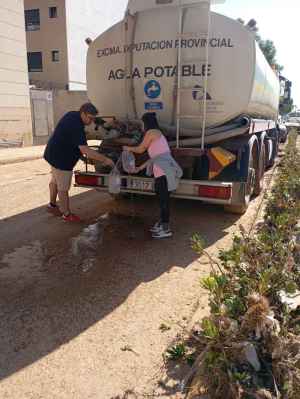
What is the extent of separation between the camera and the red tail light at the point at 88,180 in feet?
17.0

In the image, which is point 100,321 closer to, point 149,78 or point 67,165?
point 67,165

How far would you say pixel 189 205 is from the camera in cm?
622

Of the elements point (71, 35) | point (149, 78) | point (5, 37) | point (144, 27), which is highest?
point (71, 35)

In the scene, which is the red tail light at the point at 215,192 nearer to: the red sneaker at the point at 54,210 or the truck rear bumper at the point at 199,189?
the truck rear bumper at the point at 199,189

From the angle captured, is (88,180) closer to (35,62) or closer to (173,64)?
(173,64)

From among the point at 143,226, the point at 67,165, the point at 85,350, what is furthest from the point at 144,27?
the point at 85,350

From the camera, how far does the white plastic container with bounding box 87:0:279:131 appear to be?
441 cm

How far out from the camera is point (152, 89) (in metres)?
4.88

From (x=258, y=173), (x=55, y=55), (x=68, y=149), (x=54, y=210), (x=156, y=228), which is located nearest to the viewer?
(x=156, y=228)

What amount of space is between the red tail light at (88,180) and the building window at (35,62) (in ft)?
83.3

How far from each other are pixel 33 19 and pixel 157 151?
92.6 ft

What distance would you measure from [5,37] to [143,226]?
13.5 m

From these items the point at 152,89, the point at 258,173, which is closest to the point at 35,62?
the point at 258,173

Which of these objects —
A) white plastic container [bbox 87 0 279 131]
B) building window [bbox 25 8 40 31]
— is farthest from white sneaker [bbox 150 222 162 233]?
building window [bbox 25 8 40 31]
